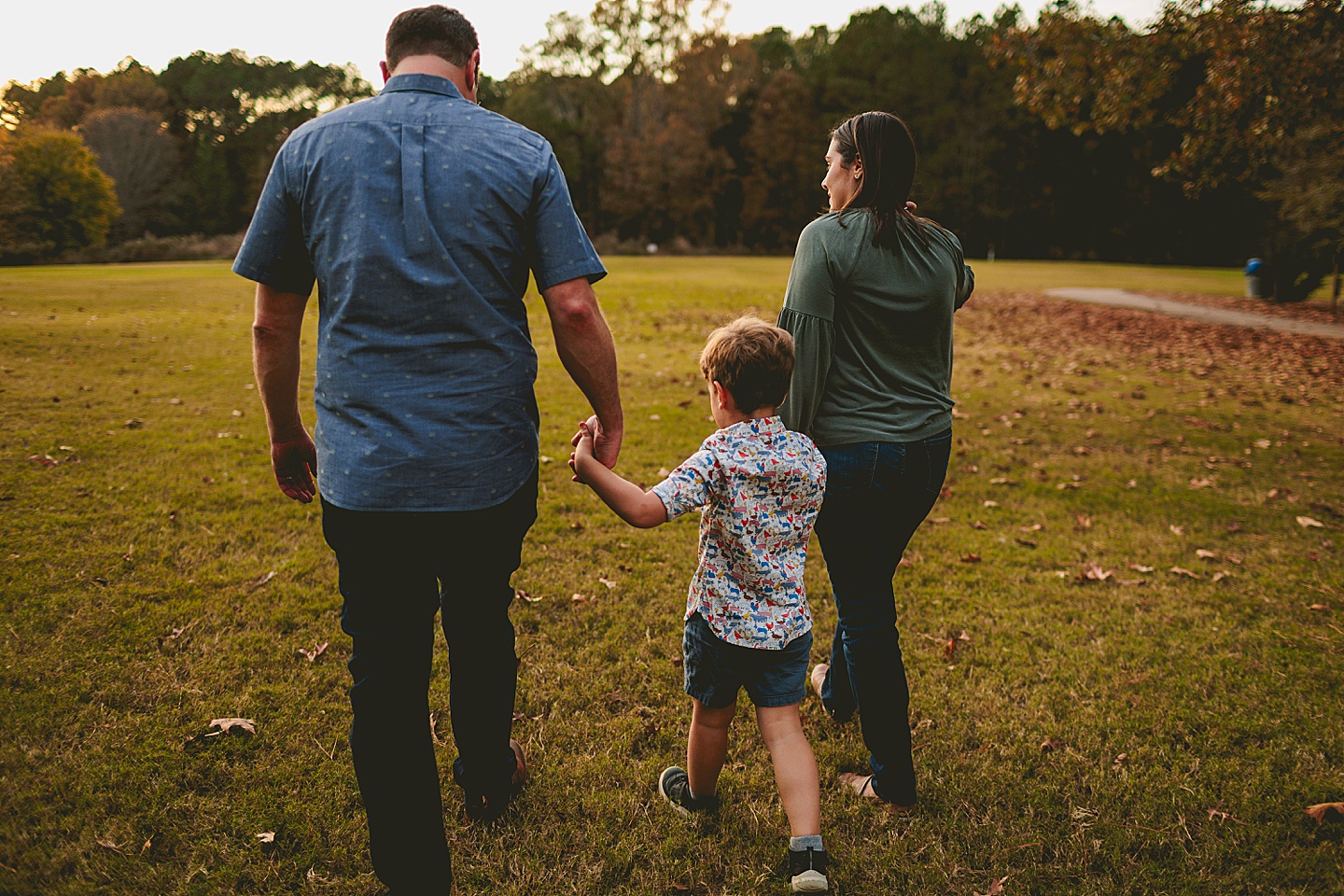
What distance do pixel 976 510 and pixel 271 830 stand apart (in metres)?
5.53

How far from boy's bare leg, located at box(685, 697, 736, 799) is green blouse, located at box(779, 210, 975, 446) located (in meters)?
1.02

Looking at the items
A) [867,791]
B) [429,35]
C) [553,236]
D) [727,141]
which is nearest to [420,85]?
[429,35]

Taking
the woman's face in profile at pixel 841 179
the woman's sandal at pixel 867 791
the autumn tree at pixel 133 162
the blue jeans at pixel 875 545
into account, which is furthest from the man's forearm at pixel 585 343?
the autumn tree at pixel 133 162

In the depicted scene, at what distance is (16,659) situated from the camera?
12.1ft

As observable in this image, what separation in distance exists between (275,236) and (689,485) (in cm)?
135

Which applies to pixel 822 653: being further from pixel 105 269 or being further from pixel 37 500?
pixel 105 269

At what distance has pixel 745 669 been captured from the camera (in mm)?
2547

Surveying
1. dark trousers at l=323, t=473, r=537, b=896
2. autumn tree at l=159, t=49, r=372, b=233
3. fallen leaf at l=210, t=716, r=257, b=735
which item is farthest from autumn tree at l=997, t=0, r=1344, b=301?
autumn tree at l=159, t=49, r=372, b=233

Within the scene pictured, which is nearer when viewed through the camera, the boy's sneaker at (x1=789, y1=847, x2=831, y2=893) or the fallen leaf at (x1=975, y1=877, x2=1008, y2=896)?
the boy's sneaker at (x1=789, y1=847, x2=831, y2=893)

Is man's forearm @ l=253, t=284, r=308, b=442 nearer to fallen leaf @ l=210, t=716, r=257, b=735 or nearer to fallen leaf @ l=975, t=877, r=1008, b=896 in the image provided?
fallen leaf @ l=210, t=716, r=257, b=735

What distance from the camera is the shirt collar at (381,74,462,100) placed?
211 cm

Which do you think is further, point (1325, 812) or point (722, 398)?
point (1325, 812)

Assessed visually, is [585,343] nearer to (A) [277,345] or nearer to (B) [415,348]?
(B) [415,348]

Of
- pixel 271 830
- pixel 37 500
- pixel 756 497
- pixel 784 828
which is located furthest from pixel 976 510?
pixel 37 500
